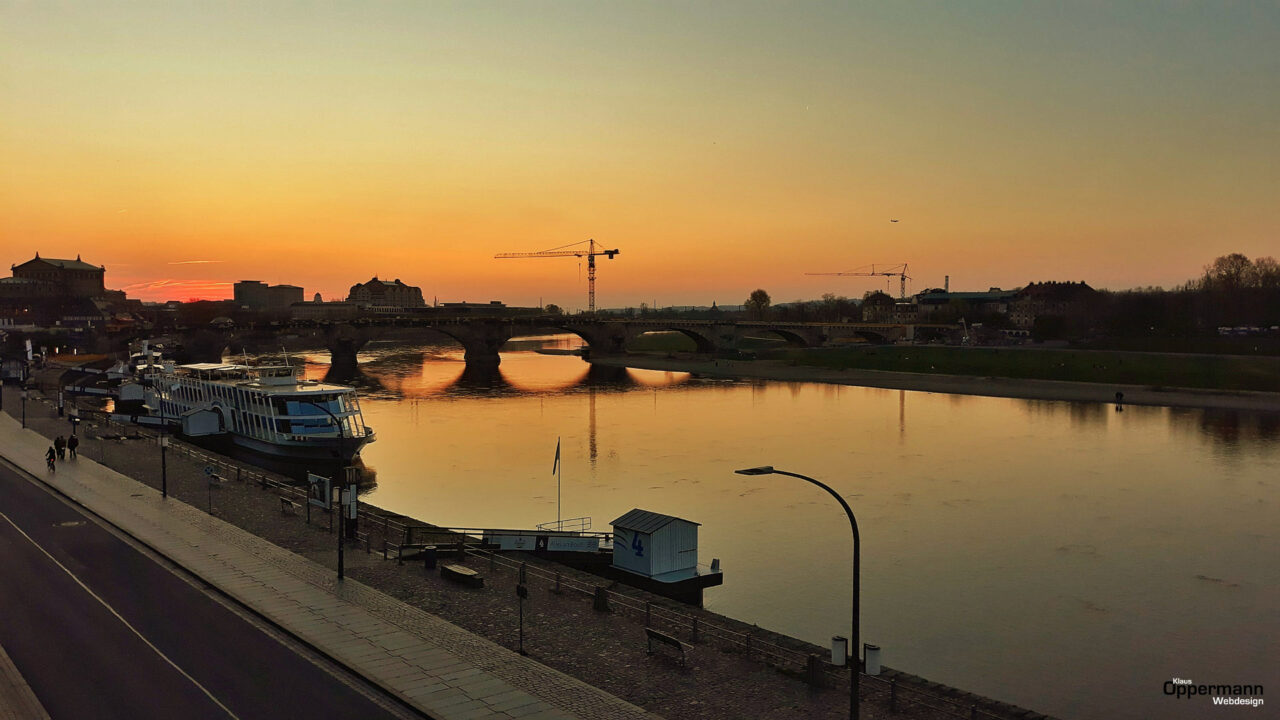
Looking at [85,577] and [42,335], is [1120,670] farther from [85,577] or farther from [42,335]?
[42,335]

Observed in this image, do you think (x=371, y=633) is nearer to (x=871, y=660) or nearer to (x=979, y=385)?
(x=871, y=660)

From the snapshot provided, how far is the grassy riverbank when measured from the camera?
351 feet

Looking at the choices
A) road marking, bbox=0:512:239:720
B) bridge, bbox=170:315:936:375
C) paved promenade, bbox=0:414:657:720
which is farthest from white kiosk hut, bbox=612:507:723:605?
bridge, bbox=170:315:936:375

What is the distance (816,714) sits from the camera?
63.3ft

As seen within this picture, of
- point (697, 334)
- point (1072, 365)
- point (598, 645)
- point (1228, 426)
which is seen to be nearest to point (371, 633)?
point (598, 645)

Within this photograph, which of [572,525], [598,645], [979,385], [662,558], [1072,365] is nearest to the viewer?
[598,645]

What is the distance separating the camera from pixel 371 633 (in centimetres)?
2314

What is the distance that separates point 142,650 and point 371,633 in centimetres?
543

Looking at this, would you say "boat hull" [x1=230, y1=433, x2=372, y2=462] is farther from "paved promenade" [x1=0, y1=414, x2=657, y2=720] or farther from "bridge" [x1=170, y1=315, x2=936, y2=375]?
"bridge" [x1=170, y1=315, x2=936, y2=375]

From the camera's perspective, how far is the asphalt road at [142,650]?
18500 mm

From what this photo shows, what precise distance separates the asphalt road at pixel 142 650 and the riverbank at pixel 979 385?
96.9 m

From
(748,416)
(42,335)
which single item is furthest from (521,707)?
(42,335)

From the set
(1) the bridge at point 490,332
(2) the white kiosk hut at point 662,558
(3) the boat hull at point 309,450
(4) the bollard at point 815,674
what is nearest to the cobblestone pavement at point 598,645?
(4) the bollard at point 815,674

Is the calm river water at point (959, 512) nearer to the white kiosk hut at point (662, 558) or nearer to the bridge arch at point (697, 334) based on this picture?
the white kiosk hut at point (662, 558)
